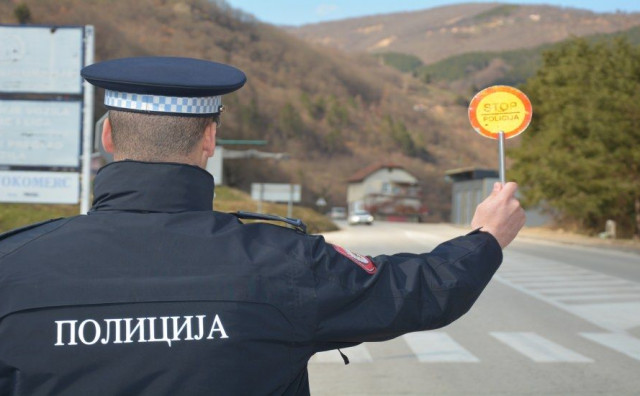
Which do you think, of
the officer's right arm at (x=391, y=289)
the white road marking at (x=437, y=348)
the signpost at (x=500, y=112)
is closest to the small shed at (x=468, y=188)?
the white road marking at (x=437, y=348)

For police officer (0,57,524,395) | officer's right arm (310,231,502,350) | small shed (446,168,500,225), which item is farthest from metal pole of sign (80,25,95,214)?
small shed (446,168,500,225)

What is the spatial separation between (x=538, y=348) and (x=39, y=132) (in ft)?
22.5

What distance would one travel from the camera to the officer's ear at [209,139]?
7.80 feet

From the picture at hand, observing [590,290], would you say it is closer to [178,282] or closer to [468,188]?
[178,282]

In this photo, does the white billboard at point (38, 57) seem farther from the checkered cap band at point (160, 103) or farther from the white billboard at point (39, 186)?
the checkered cap band at point (160, 103)

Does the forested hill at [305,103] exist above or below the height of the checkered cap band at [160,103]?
above

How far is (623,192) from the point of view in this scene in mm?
43031

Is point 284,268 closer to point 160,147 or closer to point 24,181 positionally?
point 160,147

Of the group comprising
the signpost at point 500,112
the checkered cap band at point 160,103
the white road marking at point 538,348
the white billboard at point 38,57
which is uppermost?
the white billboard at point 38,57

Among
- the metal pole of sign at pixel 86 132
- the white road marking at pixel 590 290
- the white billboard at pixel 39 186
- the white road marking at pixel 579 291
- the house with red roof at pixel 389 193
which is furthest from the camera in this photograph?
the house with red roof at pixel 389 193

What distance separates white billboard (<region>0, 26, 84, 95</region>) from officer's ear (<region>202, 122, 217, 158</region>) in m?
9.53

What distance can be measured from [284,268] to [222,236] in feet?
0.57

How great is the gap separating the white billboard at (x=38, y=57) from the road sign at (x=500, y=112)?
894cm

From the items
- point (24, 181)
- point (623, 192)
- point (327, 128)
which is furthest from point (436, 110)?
point (24, 181)
